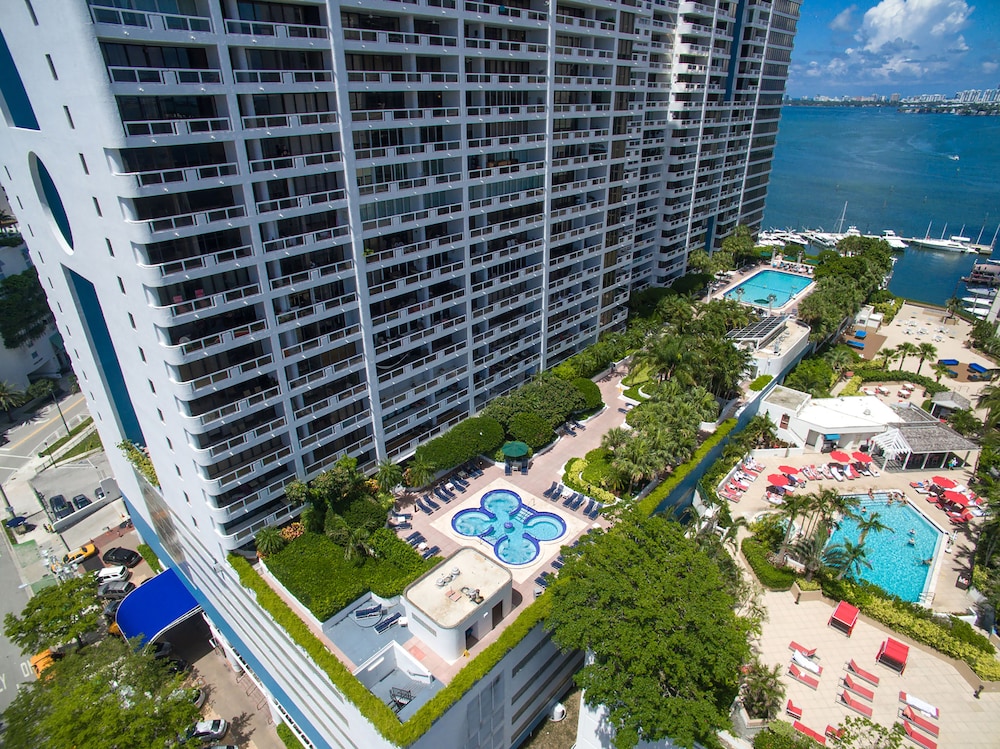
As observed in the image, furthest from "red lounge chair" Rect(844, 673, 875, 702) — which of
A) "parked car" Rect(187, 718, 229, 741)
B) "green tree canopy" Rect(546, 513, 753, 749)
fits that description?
"parked car" Rect(187, 718, 229, 741)

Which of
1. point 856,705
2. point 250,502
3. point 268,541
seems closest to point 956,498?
point 856,705

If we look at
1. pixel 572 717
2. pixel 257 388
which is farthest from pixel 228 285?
pixel 572 717

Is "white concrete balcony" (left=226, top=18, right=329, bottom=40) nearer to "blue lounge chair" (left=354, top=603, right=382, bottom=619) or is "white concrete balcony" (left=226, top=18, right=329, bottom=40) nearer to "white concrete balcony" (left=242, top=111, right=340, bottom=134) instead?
"white concrete balcony" (left=242, top=111, right=340, bottom=134)

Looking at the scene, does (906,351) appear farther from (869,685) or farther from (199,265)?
(199,265)

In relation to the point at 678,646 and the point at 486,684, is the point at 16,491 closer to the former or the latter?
the point at 486,684

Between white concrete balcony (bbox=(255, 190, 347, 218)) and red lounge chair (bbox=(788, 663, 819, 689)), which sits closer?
white concrete balcony (bbox=(255, 190, 347, 218))

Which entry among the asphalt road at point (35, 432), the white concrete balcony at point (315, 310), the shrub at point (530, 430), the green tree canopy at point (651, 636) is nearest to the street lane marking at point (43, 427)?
the asphalt road at point (35, 432)
